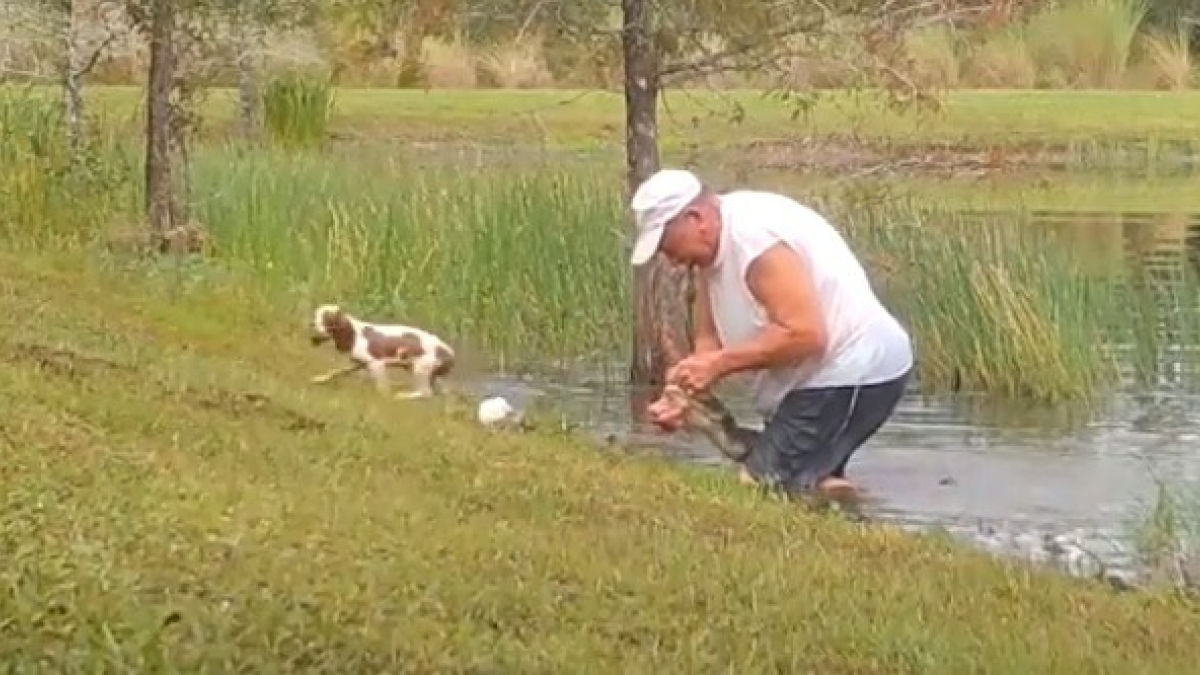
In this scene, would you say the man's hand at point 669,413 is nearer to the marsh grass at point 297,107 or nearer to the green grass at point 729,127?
the marsh grass at point 297,107

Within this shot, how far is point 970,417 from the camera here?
513 inches

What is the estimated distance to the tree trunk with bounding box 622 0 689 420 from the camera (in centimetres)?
1291

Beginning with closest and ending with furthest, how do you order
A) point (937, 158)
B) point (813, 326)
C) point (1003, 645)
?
point (1003, 645)
point (813, 326)
point (937, 158)

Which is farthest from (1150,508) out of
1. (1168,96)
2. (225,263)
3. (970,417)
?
(1168,96)

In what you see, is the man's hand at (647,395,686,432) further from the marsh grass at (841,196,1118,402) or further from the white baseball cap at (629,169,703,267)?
the marsh grass at (841,196,1118,402)

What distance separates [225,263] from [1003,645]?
29.4 ft

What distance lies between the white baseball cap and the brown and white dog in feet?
7.15

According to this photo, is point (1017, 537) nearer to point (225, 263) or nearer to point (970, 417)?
point (970, 417)

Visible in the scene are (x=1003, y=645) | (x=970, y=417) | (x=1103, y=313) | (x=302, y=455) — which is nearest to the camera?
(x=1003, y=645)

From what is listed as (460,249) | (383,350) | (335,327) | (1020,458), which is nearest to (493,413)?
(383,350)

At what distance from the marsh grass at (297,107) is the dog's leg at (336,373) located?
13911 millimetres

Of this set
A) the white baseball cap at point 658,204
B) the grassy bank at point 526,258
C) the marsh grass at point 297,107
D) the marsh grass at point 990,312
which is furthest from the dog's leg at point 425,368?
the marsh grass at point 297,107

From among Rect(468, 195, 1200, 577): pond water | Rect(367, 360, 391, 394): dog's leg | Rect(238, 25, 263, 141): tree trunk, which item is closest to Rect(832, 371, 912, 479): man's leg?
Rect(468, 195, 1200, 577): pond water

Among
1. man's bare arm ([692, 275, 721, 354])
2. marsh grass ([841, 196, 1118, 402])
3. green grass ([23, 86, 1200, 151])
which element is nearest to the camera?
man's bare arm ([692, 275, 721, 354])
